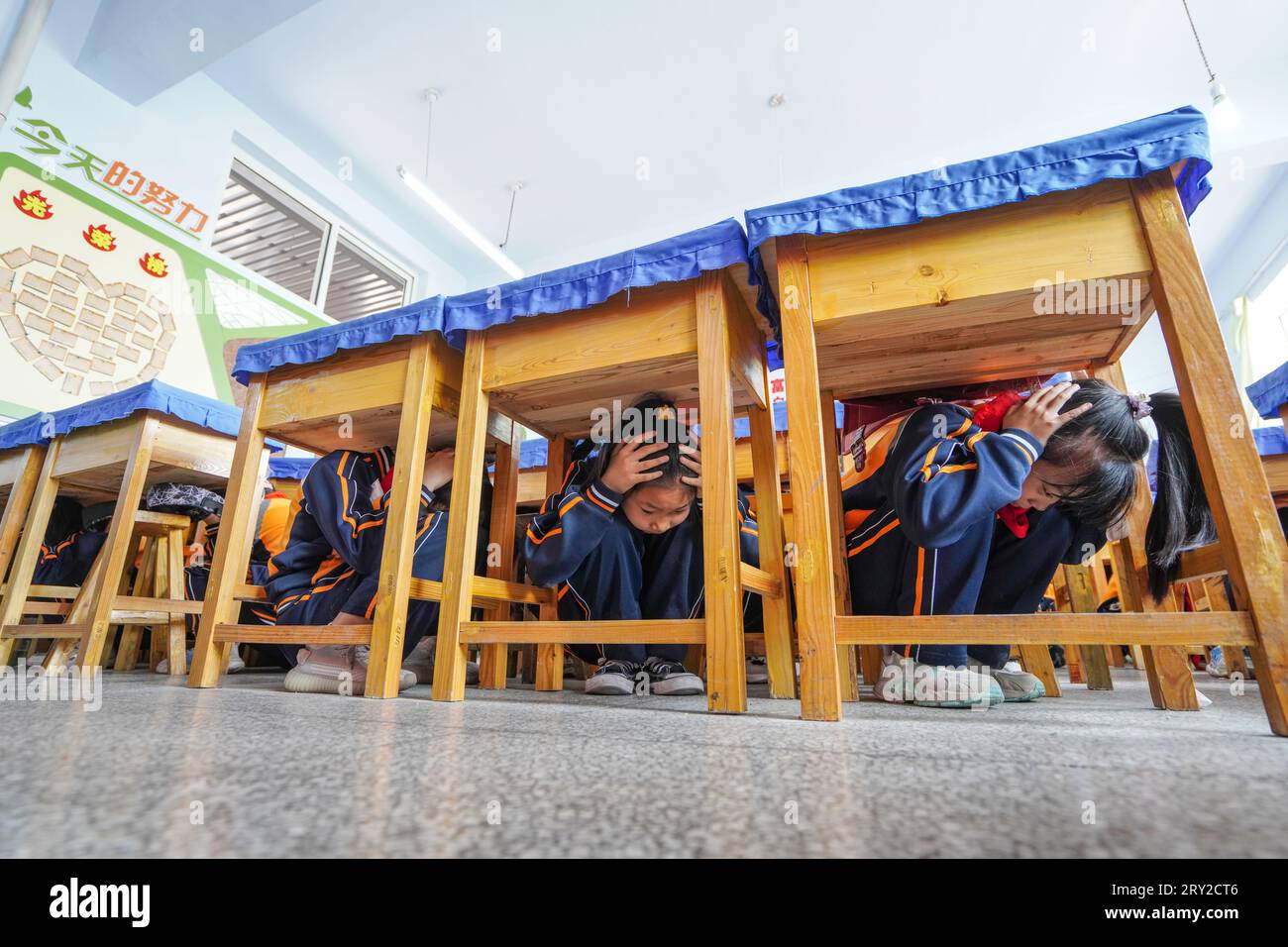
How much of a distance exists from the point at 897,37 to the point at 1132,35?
138 cm

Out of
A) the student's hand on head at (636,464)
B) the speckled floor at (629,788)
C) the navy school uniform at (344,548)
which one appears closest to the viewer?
the speckled floor at (629,788)

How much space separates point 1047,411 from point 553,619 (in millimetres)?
1097

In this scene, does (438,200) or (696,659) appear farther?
(438,200)

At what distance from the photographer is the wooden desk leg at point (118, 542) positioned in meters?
1.45

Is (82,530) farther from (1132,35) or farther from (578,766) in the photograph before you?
(1132,35)

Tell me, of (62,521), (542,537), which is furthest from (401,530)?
(62,521)

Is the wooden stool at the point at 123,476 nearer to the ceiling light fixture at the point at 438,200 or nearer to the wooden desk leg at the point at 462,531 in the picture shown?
the wooden desk leg at the point at 462,531

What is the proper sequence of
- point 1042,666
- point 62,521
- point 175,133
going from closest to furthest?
point 1042,666
point 62,521
point 175,133

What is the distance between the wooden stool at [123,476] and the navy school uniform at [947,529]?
169 cm

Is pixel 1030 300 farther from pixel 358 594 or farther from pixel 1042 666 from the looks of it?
pixel 358 594

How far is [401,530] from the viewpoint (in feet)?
3.78

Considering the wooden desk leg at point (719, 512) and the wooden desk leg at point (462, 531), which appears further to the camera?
the wooden desk leg at point (462, 531)

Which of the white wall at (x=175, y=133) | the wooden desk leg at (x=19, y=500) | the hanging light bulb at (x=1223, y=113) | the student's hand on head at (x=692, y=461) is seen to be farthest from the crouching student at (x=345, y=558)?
the hanging light bulb at (x=1223, y=113)
